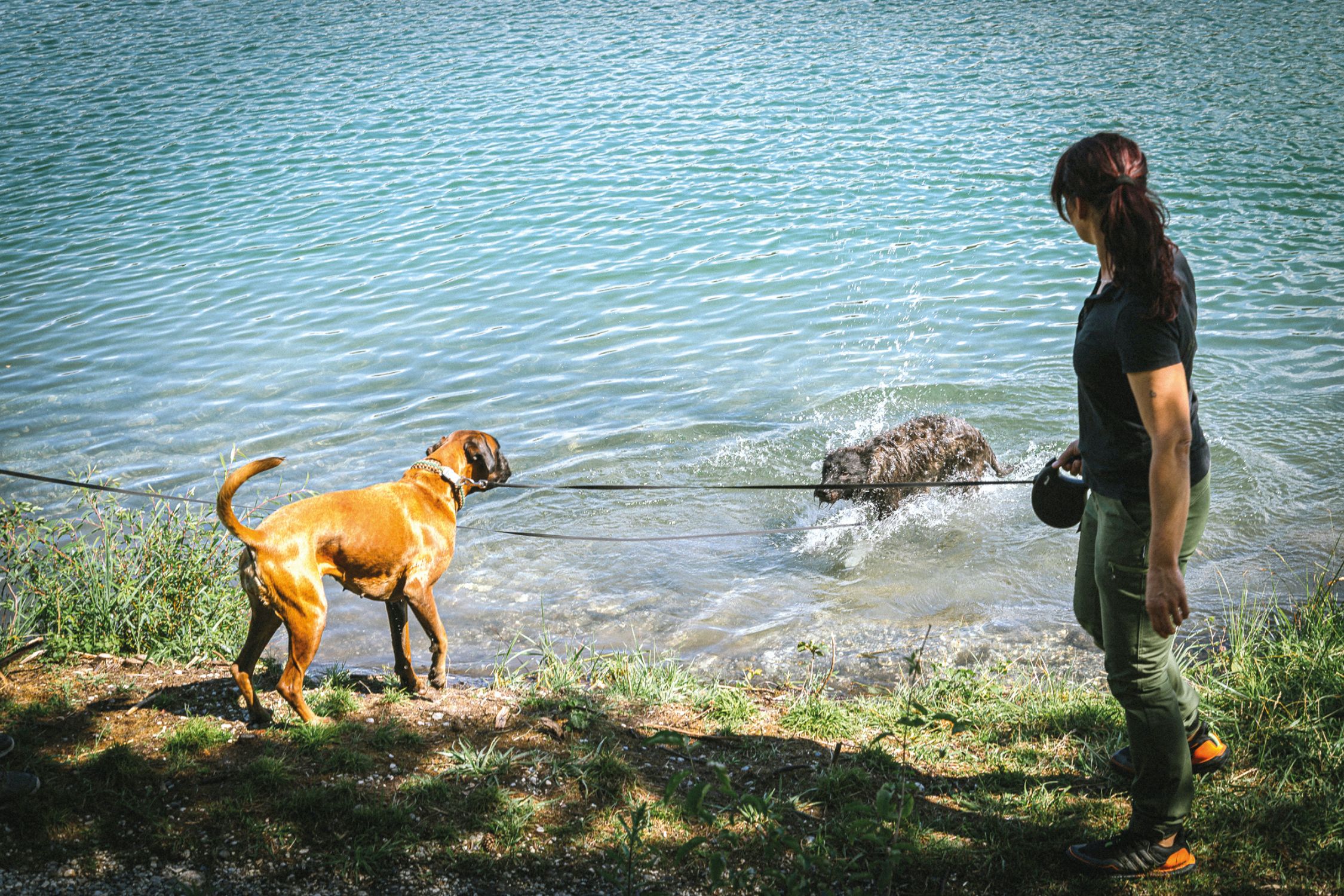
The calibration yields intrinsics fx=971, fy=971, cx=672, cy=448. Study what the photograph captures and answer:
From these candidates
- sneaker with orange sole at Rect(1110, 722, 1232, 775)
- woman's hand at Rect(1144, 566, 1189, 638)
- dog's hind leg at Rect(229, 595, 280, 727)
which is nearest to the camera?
woman's hand at Rect(1144, 566, 1189, 638)

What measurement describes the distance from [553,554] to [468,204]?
953 cm

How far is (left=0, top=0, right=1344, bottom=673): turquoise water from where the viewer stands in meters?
6.59

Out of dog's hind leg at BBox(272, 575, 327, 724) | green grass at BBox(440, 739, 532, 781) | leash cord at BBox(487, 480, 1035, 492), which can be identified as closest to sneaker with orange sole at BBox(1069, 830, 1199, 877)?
leash cord at BBox(487, 480, 1035, 492)

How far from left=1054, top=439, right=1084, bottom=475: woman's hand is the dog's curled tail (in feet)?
9.22

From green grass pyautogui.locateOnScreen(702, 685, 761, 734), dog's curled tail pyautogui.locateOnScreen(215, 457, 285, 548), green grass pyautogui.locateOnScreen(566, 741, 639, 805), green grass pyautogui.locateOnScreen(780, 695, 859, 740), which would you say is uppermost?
dog's curled tail pyautogui.locateOnScreen(215, 457, 285, 548)

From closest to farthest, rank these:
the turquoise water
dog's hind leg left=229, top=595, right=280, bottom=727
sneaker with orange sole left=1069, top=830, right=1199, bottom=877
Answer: sneaker with orange sole left=1069, top=830, right=1199, bottom=877
dog's hind leg left=229, top=595, right=280, bottom=727
the turquoise water

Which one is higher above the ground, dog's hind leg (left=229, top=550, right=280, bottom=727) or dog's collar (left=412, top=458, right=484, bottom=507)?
dog's collar (left=412, top=458, right=484, bottom=507)

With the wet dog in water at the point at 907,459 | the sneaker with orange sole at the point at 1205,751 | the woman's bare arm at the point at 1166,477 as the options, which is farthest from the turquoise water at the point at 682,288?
the woman's bare arm at the point at 1166,477

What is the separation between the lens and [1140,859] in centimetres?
299

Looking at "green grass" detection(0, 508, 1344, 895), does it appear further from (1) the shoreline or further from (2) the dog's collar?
(2) the dog's collar

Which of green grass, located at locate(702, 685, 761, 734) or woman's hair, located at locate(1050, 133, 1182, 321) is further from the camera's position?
green grass, located at locate(702, 685, 761, 734)

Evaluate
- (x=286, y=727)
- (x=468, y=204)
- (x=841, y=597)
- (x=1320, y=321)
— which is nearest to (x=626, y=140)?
(x=468, y=204)

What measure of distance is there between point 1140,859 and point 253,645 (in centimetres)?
333

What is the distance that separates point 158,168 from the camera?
16.9 m
